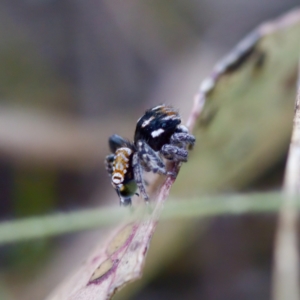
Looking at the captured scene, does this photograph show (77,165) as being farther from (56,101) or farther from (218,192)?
(218,192)

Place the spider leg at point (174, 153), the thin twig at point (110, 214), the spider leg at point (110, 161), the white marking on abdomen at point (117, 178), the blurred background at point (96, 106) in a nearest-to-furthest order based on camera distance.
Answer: the thin twig at point (110, 214) → the spider leg at point (174, 153) → the white marking on abdomen at point (117, 178) → the spider leg at point (110, 161) → the blurred background at point (96, 106)

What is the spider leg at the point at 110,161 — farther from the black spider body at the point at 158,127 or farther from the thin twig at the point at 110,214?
the thin twig at the point at 110,214

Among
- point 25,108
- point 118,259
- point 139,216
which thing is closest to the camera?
point 118,259

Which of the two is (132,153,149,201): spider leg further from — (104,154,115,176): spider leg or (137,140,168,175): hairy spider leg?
(104,154,115,176): spider leg

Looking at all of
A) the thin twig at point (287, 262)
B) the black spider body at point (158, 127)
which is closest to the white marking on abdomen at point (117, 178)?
the black spider body at point (158, 127)

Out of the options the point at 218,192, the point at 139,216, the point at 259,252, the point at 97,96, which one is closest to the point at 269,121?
the point at 218,192

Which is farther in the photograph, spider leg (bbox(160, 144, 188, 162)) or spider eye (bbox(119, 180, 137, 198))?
spider eye (bbox(119, 180, 137, 198))

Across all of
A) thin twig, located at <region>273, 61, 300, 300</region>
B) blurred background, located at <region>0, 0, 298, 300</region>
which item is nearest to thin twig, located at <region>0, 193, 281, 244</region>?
thin twig, located at <region>273, 61, 300, 300</region>
